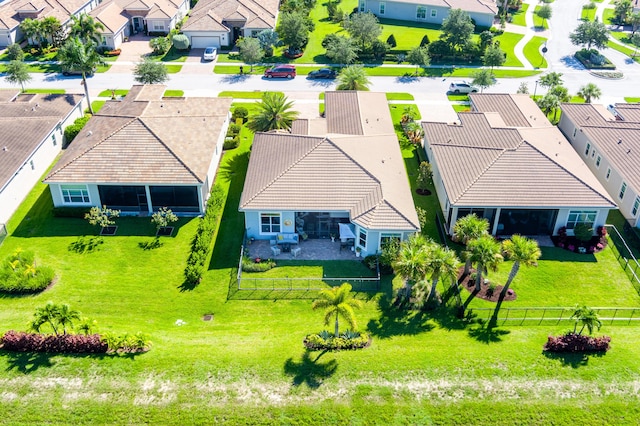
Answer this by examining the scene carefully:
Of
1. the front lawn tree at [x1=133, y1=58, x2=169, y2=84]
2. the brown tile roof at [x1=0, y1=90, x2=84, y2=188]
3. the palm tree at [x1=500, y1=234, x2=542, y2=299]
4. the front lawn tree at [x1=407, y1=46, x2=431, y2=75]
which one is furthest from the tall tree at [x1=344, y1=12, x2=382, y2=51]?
the palm tree at [x1=500, y1=234, x2=542, y2=299]

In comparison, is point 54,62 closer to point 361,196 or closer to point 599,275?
point 361,196

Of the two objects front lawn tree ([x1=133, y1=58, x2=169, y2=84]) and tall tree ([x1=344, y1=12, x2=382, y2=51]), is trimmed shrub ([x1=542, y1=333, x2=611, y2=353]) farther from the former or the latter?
tall tree ([x1=344, y1=12, x2=382, y2=51])

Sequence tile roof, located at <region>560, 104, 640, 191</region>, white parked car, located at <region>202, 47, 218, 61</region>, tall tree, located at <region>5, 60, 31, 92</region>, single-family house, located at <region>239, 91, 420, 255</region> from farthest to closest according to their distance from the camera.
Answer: white parked car, located at <region>202, 47, 218, 61</region>
tall tree, located at <region>5, 60, 31, 92</region>
tile roof, located at <region>560, 104, 640, 191</region>
single-family house, located at <region>239, 91, 420, 255</region>

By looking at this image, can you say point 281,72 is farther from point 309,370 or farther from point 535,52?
point 309,370

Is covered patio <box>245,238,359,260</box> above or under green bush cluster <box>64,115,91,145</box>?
under

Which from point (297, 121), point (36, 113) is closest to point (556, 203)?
point (297, 121)

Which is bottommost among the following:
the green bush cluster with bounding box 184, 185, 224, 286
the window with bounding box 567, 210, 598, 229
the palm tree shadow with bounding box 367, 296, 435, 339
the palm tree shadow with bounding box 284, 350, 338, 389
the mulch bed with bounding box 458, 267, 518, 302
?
the mulch bed with bounding box 458, 267, 518, 302

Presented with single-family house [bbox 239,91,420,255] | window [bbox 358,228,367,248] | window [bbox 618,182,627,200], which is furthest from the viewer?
window [bbox 618,182,627,200]

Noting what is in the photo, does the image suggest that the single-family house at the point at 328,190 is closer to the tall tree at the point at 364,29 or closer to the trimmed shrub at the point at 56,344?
the trimmed shrub at the point at 56,344

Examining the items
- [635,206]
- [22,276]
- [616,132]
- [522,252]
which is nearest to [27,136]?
[22,276]
